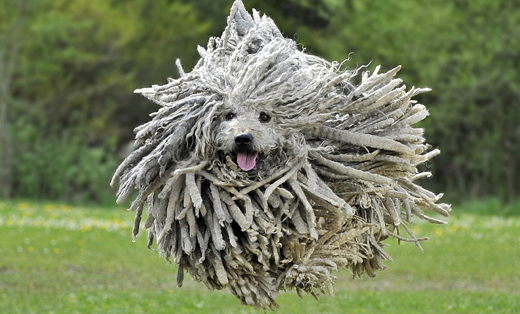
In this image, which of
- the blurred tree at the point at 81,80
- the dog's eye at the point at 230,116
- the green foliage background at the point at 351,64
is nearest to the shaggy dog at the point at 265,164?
the dog's eye at the point at 230,116

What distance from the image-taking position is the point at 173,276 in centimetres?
1124

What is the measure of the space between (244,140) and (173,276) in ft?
21.5

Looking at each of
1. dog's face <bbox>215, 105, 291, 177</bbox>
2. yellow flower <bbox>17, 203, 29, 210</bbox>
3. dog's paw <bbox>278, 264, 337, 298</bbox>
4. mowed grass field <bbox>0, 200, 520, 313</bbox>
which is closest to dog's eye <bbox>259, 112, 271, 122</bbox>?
dog's face <bbox>215, 105, 291, 177</bbox>

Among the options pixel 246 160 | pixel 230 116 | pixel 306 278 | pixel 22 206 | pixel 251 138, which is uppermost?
pixel 22 206

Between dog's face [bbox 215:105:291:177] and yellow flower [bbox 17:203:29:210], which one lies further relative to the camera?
yellow flower [bbox 17:203:29:210]

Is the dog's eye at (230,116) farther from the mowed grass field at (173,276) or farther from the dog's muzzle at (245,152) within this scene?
the mowed grass field at (173,276)

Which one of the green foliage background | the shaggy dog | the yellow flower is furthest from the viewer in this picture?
the green foliage background

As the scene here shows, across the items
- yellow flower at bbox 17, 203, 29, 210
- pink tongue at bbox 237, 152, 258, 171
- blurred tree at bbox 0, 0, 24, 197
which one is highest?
blurred tree at bbox 0, 0, 24, 197

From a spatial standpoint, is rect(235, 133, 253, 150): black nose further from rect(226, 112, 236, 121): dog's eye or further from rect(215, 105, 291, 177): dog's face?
rect(226, 112, 236, 121): dog's eye

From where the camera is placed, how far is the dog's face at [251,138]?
196 inches

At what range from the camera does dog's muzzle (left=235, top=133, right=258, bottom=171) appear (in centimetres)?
496

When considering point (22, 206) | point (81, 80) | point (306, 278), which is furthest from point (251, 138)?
point (81, 80)

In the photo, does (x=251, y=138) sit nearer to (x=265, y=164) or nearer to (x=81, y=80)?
(x=265, y=164)

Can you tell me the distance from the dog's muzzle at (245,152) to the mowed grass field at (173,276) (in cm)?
395
